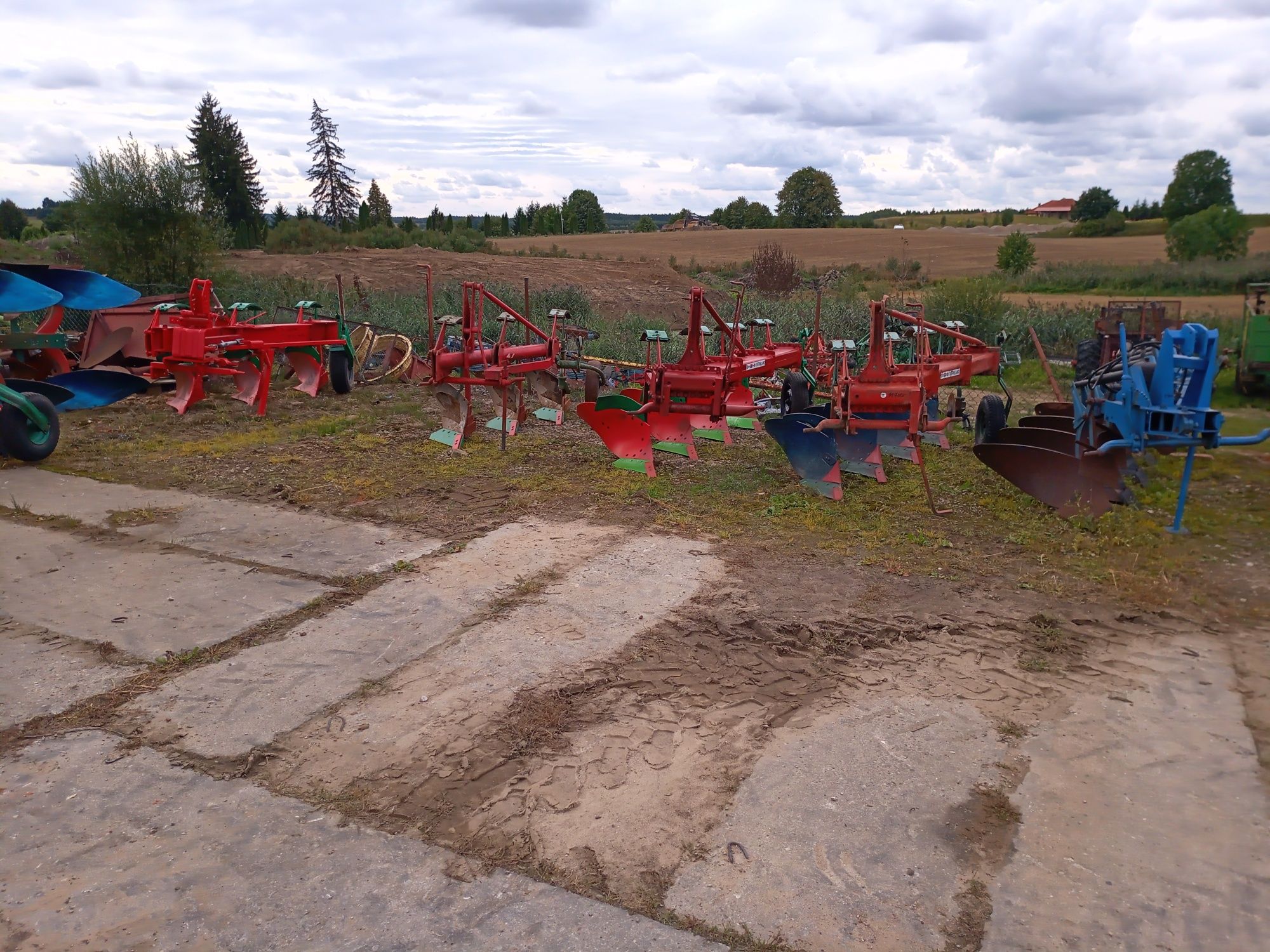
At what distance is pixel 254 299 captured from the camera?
18203 millimetres

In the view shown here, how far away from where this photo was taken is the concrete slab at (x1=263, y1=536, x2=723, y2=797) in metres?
3.54

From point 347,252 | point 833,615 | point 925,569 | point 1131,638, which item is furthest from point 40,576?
point 347,252

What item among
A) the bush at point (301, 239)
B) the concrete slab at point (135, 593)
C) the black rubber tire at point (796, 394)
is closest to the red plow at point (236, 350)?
the concrete slab at point (135, 593)

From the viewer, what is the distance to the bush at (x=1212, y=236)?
108 feet

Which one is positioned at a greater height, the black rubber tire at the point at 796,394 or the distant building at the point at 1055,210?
the distant building at the point at 1055,210

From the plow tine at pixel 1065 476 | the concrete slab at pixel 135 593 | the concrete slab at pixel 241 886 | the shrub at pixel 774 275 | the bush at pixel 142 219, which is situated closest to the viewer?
the concrete slab at pixel 241 886

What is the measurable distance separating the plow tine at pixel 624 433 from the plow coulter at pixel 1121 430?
2892 millimetres

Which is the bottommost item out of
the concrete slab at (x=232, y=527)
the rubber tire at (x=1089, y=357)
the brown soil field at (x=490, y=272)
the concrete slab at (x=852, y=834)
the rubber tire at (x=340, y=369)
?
the concrete slab at (x=852, y=834)

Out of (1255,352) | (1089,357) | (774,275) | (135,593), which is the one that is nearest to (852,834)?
(135,593)

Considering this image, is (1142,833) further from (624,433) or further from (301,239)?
(301,239)

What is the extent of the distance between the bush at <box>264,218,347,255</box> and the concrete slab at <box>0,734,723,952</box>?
107ft

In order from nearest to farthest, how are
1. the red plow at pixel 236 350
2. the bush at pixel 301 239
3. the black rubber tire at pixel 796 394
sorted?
1. the red plow at pixel 236 350
2. the black rubber tire at pixel 796 394
3. the bush at pixel 301 239

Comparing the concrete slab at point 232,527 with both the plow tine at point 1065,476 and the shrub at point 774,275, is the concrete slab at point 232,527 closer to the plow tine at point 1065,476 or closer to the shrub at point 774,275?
the plow tine at point 1065,476

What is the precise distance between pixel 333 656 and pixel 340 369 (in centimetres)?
785
